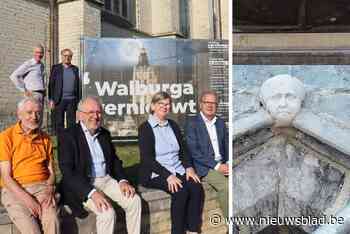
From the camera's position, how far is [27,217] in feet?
8.32

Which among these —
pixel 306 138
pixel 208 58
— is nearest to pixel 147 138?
pixel 208 58

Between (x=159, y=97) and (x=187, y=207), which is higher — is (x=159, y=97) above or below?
above

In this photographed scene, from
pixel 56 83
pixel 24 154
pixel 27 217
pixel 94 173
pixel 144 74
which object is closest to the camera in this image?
pixel 27 217

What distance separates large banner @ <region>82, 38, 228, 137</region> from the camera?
2973 millimetres

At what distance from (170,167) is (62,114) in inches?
30.5

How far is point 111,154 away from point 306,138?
1189 mm

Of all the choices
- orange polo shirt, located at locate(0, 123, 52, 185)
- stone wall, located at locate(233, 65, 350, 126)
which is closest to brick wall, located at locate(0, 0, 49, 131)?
orange polo shirt, located at locate(0, 123, 52, 185)

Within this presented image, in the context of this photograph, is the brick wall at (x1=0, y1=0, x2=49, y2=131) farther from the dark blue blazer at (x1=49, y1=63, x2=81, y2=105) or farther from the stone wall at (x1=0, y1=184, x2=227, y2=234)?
the stone wall at (x1=0, y1=184, x2=227, y2=234)

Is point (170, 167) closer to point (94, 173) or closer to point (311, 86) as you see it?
point (94, 173)

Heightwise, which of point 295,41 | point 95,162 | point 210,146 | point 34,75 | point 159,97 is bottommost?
point 95,162

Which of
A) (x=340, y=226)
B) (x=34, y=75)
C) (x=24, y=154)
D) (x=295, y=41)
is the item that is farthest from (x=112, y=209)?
(x=295, y=41)

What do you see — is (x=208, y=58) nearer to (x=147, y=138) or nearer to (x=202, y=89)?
(x=202, y=89)

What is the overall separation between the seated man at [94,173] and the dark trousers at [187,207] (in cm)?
22

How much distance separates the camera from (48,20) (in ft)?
11.9
